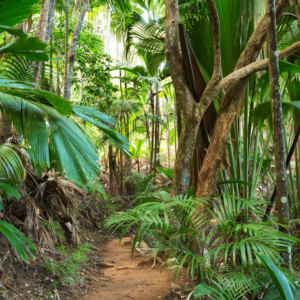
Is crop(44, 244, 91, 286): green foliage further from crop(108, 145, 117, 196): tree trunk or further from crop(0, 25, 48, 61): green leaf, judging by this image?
crop(108, 145, 117, 196): tree trunk

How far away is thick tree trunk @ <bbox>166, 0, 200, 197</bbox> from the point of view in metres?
3.08

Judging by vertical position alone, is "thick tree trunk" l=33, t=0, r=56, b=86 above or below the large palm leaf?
above

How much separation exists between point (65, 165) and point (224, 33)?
111 inches

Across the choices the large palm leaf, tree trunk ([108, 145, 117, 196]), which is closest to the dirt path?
the large palm leaf

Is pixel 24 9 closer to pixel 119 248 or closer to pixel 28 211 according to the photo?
pixel 28 211

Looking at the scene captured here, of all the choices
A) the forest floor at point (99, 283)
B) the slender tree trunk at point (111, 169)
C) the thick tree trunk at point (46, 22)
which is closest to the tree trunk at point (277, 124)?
the forest floor at point (99, 283)

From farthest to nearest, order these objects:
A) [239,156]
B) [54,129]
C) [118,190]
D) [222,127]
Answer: [118,190] → [239,156] → [222,127] → [54,129]

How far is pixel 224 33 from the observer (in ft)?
11.6

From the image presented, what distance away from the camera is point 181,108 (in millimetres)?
3232

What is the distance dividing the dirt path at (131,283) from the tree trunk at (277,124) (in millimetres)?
1262

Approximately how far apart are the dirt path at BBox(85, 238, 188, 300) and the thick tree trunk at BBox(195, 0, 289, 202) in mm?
1050

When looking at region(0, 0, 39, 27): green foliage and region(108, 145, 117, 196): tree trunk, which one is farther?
region(108, 145, 117, 196): tree trunk

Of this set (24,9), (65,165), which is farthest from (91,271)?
(24,9)

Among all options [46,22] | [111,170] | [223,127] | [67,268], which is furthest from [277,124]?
[111,170]
